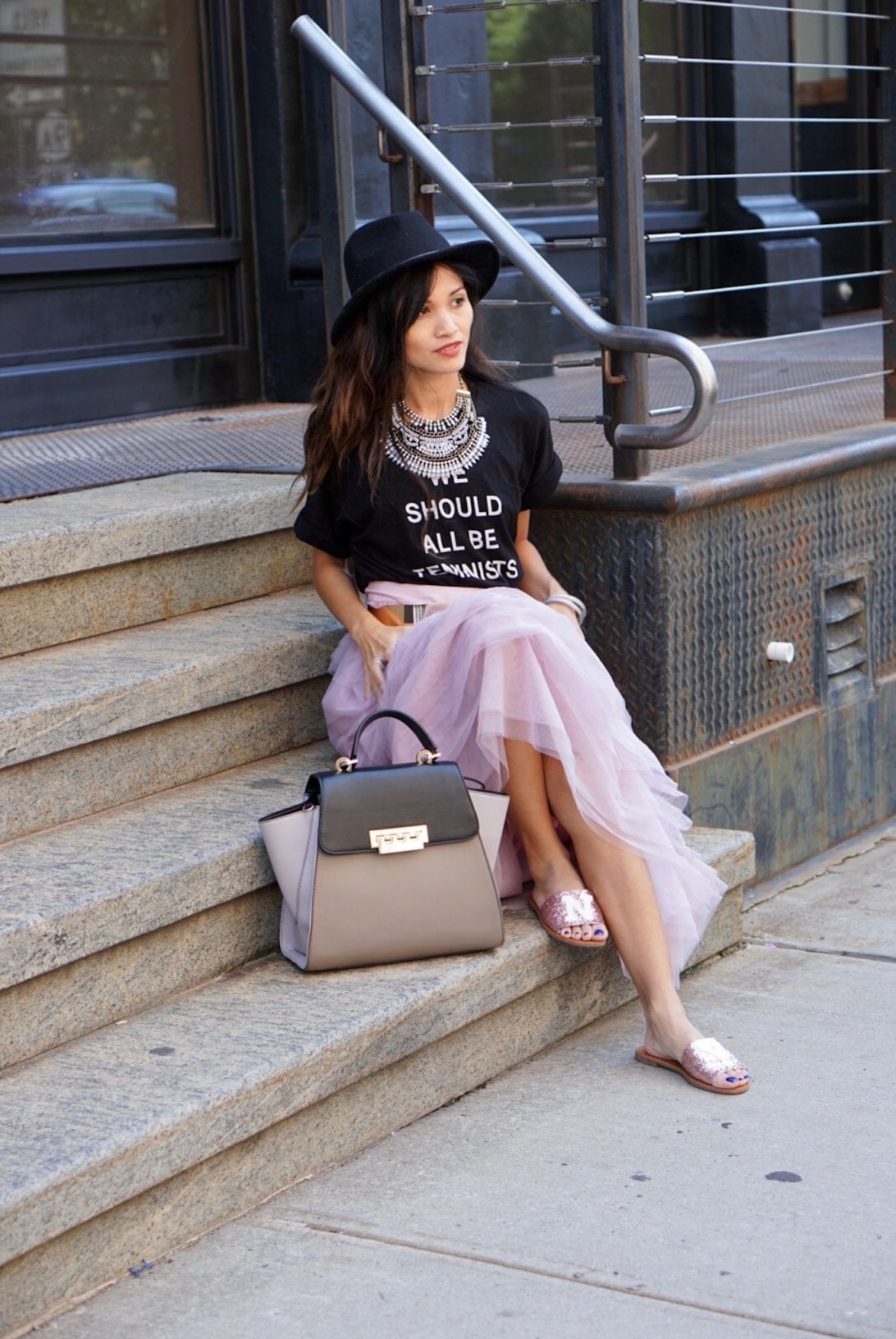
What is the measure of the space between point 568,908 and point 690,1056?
35 cm

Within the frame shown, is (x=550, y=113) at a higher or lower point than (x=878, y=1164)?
higher

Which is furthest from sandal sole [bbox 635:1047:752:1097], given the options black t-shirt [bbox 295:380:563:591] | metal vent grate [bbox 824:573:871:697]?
metal vent grate [bbox 824:573:871:697]

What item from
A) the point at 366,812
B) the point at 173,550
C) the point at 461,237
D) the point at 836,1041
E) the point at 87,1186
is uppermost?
the point at 461,237

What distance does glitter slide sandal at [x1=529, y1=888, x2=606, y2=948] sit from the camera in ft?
11.2

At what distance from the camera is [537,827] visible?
3459 millimetres

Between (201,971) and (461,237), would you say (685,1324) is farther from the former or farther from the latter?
(461,237)

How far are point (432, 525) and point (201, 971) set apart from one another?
102 cm

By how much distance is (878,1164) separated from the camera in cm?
298

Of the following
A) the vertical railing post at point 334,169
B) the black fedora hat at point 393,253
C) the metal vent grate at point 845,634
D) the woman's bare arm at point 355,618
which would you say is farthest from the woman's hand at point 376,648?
the metal vent grate at point 845,634

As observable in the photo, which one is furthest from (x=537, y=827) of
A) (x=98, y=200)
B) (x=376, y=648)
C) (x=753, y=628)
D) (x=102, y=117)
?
(x=102, y=117)

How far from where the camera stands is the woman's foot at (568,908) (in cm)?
342

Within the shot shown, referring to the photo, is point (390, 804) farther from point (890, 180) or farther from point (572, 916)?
point (890, 180)

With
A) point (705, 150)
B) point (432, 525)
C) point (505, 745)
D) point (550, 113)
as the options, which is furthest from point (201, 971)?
point (705, 150)

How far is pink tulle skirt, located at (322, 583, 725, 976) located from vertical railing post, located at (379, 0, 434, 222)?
115 cm
